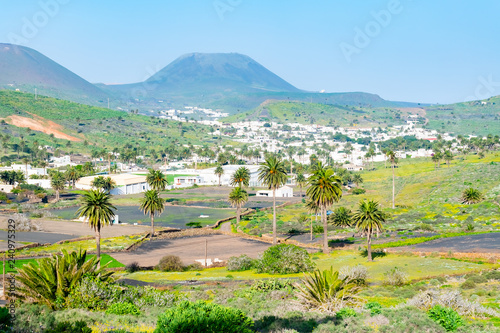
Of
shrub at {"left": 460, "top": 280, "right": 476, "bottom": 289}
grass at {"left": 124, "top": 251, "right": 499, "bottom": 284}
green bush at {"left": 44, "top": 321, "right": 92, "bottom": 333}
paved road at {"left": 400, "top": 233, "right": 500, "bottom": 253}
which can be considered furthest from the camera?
paved road at {"left": 400, "top": 233, "right": 500, "bottom": 253}

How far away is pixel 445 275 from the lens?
48.1 meters

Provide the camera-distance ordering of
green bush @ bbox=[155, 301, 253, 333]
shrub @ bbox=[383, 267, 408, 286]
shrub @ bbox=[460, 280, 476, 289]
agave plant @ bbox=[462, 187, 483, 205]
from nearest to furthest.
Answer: green bush @ bbox=[155, 301, 253, 333] → shrub @ bbox=[460, 280, 476, 289] → shrub @ bbox=[383, 267, 408, 286] → agave plant @ bbox=[462, 187, 483, 205]

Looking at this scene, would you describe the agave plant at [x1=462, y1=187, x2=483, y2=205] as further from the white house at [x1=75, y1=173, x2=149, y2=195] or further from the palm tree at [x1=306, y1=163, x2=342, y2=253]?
the white house at [x1=75, y1=173, x2=149, y2=195]

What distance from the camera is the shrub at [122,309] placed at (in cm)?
2961

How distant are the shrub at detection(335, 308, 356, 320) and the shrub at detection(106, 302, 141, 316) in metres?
11.6

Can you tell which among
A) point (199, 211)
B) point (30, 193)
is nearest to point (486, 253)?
point (199, 211)

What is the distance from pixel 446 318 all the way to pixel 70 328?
18842 millimetres

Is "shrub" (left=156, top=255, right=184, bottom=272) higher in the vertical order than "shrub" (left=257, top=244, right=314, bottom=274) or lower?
lower

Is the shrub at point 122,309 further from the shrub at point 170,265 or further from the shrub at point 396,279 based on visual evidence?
the shrub at point 170,265

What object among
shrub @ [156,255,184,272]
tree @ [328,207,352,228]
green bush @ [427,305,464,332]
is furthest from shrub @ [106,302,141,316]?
tree @ [328,207,352,228]

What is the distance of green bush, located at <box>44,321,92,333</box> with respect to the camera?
2353 cm

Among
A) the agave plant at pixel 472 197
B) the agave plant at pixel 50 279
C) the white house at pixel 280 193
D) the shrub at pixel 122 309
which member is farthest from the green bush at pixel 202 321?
the white house at pixel 280 193

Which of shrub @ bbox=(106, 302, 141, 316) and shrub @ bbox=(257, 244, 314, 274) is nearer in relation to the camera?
shrub @ bbox=(106, 302, 141, 316)

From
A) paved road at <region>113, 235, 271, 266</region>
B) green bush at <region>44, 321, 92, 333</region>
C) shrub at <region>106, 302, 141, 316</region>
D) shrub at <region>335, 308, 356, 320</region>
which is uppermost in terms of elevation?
green bush at <region>44, 321, 92, 333</region>
